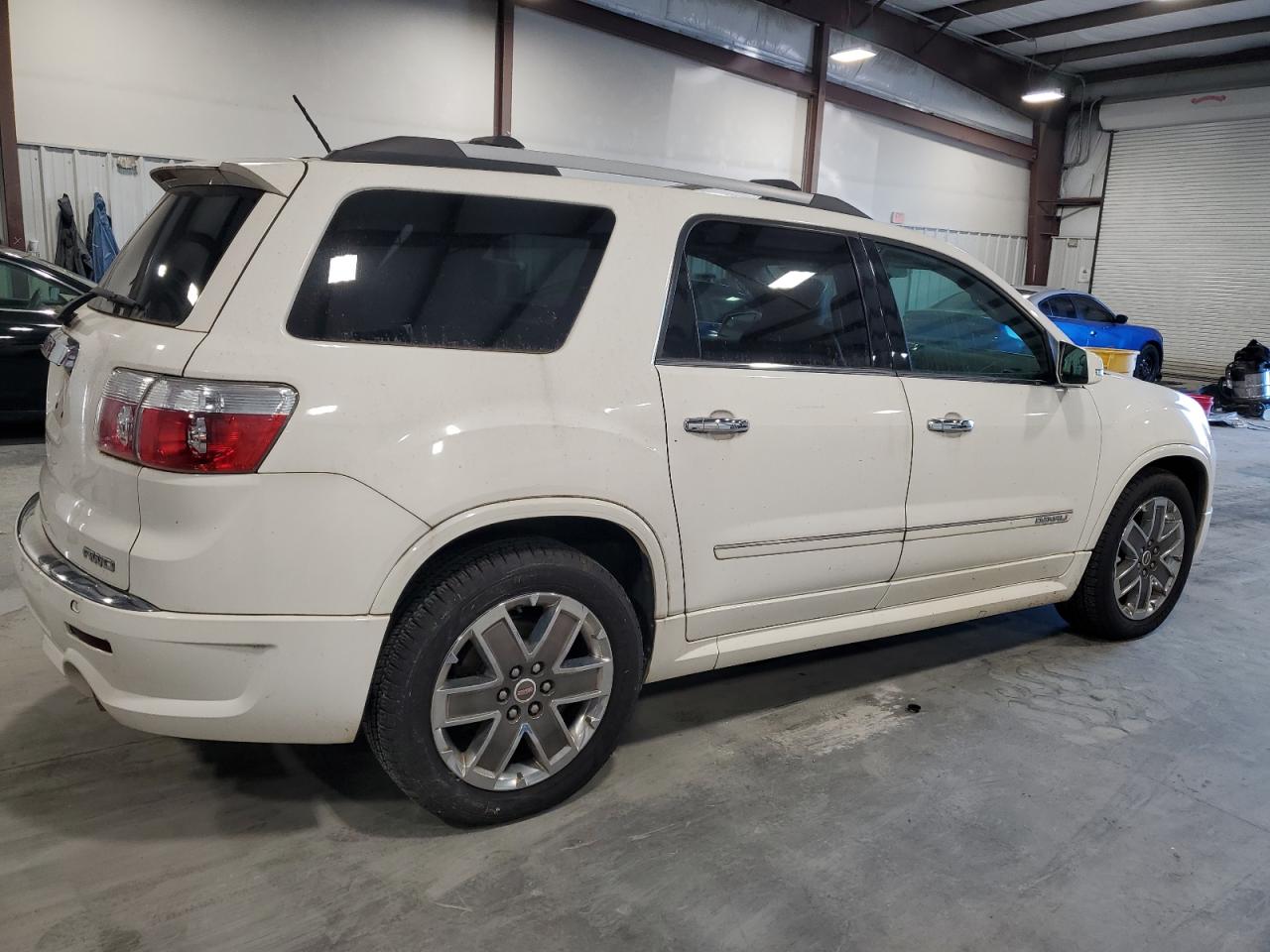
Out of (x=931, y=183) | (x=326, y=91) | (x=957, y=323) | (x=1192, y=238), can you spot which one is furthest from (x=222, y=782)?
(x=1192, y=238)

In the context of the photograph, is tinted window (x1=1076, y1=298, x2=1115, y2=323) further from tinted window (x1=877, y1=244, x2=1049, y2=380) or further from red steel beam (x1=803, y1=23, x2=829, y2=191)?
tinted window (x1=877, y1=244, x2=1049, y2=380)

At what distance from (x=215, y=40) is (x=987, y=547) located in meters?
9.60

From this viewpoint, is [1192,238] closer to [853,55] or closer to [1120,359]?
[853,55]

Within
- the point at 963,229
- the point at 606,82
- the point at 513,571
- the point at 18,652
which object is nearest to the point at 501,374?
the point at 513,571

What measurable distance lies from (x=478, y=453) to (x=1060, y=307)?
557 inches

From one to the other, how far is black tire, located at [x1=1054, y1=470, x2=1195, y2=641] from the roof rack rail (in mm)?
1776

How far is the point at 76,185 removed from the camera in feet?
31.0

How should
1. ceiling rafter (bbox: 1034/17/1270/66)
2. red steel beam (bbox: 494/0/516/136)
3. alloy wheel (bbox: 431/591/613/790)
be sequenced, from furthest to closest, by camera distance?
1. ceiling rafter (bbox: 1034/17/1270/66)
2. red steel beam (bbox: 494/0/516/136)
3. alloy wheel (bbox: 431/591/613/790)

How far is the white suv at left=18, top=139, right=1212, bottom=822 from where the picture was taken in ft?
7.04

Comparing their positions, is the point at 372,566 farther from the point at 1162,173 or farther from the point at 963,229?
the point at 1162,173

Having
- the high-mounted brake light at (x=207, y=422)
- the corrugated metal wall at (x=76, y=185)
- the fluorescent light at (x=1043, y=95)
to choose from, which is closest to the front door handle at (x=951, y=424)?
the high-mounted brake light at (x=207, y=422)

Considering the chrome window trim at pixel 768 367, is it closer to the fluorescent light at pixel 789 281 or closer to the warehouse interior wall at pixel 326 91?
the fluorescent light at pixel 789 281

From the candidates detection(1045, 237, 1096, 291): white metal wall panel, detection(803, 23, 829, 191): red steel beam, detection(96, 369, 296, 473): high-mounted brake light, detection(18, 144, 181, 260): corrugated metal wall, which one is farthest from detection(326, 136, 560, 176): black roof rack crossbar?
detection(1045, 237, 1096, 291): white metal wall panel

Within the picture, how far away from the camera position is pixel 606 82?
12.6 metres
